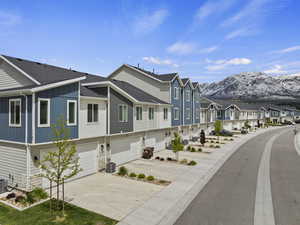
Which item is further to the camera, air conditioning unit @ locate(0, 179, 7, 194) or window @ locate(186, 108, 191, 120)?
window @ locate(186, 108, 191, 120)

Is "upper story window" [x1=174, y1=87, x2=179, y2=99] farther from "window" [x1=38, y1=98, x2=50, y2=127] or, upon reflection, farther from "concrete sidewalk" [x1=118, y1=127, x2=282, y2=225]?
"window" [x1=38, y1=98, x2=50, y2=127]

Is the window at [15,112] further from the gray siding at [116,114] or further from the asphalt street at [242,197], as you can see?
the asphalt street at [242,197]

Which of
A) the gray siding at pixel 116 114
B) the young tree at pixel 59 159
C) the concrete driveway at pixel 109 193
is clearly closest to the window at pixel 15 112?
the young tree at pixel 59 159

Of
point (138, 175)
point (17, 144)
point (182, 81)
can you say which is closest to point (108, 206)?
point (138, 175)

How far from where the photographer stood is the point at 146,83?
29.4 meters

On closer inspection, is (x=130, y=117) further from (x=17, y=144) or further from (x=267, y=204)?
(x=267, y=204)

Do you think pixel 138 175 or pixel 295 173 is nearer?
pixel 138 175

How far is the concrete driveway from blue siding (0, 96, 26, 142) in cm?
454

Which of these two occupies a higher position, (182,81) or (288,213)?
(182,81)

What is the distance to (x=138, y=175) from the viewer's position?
15.4m

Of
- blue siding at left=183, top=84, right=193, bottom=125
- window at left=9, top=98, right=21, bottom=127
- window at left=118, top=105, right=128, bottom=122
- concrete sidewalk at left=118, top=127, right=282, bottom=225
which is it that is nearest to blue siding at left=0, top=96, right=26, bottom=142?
window at left=9, top=98, right=21, bottom=127

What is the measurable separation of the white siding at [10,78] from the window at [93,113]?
441 centimetres

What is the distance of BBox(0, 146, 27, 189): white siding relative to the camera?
1199 centimetres

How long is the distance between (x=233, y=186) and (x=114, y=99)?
11.7 metres
